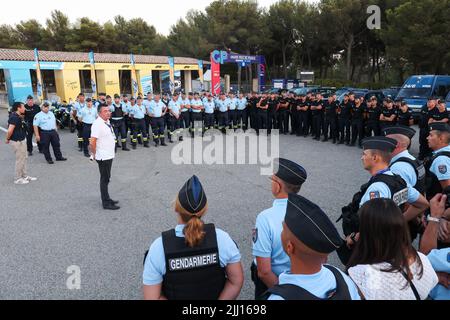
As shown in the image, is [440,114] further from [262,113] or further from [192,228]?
[192,228]

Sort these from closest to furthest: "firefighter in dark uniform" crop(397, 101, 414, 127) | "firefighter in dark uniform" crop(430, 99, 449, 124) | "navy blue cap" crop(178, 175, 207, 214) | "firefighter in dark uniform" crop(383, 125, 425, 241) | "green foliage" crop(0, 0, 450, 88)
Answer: "navy blue cap" crop(178, 175, 207, 214) → "firefighter in dark uniform" crop(383, 125, 425, 241) → "firefighter in dark uniform" crop(430, 99, 449, 124) → "firefighter in dark uniform" crop(397, 101, 414, 127) → "green foliage" crop(0, 0, 450, 88)

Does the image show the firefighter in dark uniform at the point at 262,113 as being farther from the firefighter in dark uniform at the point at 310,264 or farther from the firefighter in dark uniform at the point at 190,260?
the firefighter in dark uniform at the point at 310,264

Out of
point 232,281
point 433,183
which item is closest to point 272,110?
point 433,183

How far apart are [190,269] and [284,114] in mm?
12879

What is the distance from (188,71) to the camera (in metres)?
38.2

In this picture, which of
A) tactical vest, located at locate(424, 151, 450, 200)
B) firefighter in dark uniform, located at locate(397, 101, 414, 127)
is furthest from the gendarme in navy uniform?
firefighter in dark uniform, located at locate(397, 101, 414, 127)

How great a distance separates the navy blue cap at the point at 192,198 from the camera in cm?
215

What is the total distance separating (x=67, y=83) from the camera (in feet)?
91.0

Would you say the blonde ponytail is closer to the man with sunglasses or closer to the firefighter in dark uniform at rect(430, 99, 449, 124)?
the firefighter in dark uniform at rect(430, 99, 449, 124)

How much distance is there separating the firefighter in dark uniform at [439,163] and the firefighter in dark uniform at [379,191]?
509 mm

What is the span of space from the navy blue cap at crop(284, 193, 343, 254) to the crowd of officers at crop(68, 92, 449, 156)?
8.84m

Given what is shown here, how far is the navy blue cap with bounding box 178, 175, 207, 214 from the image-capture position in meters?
2.15
